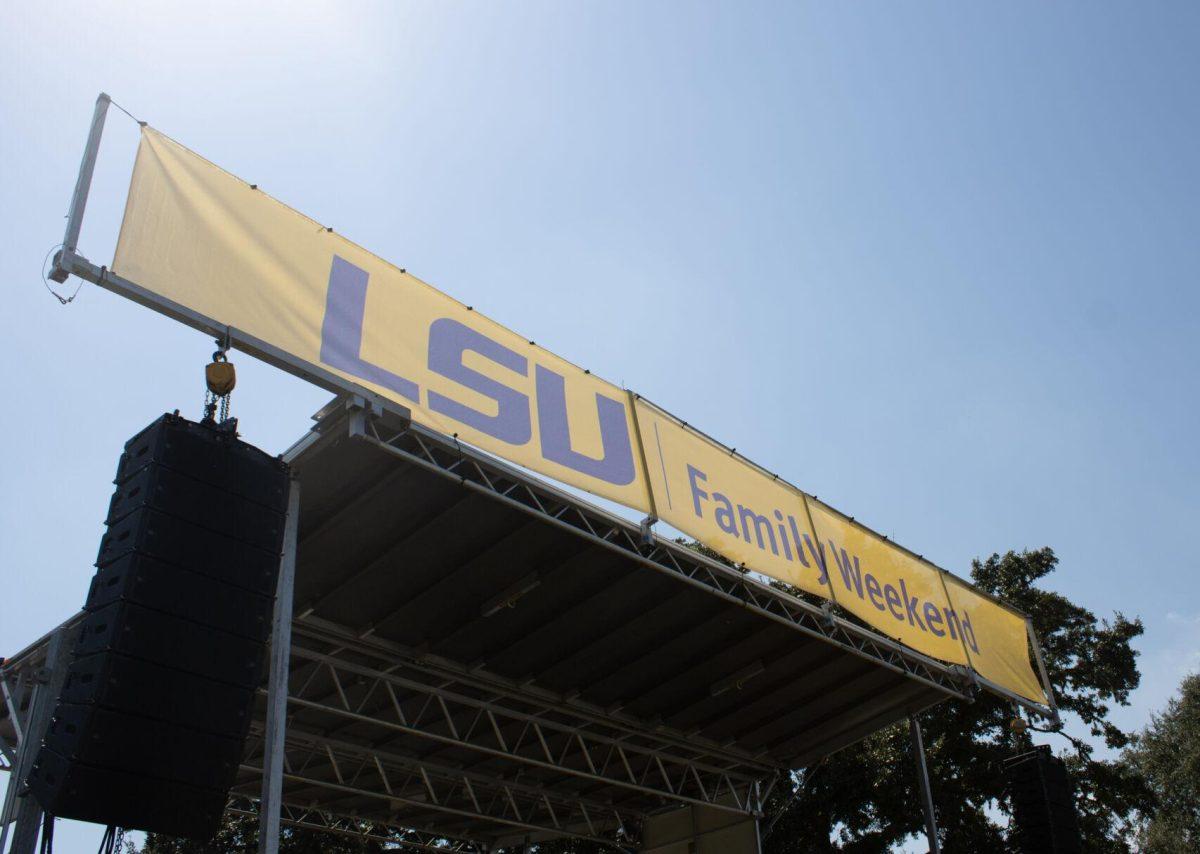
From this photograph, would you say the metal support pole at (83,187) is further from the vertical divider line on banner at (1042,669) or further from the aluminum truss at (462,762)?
the vertical divider line on banner at (1042,669)

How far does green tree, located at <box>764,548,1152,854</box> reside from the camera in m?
20.2

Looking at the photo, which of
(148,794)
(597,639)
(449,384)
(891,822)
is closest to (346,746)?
(597,639)

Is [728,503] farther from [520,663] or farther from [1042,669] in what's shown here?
[1042,669]

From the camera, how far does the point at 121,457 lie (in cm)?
538

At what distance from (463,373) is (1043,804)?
28.3ft

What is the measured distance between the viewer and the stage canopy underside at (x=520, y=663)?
27.9ft

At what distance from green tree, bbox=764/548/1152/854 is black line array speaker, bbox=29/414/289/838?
16.8 metres

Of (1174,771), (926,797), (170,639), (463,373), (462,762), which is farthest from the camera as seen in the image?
(1174,771)

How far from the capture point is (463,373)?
7.96 m

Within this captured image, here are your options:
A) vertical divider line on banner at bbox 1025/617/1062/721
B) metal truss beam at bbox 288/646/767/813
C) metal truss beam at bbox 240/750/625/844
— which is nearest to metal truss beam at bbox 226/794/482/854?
metal truss beam at bbox 240/750/625/844

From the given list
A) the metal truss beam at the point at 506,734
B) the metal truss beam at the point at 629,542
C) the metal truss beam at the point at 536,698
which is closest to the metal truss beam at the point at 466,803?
the metal truss beam at the point at 506,734

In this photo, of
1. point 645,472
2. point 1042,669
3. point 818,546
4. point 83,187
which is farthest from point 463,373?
point 1042,669

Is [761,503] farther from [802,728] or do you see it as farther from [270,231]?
[270,231]

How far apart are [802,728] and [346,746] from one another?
571cm
